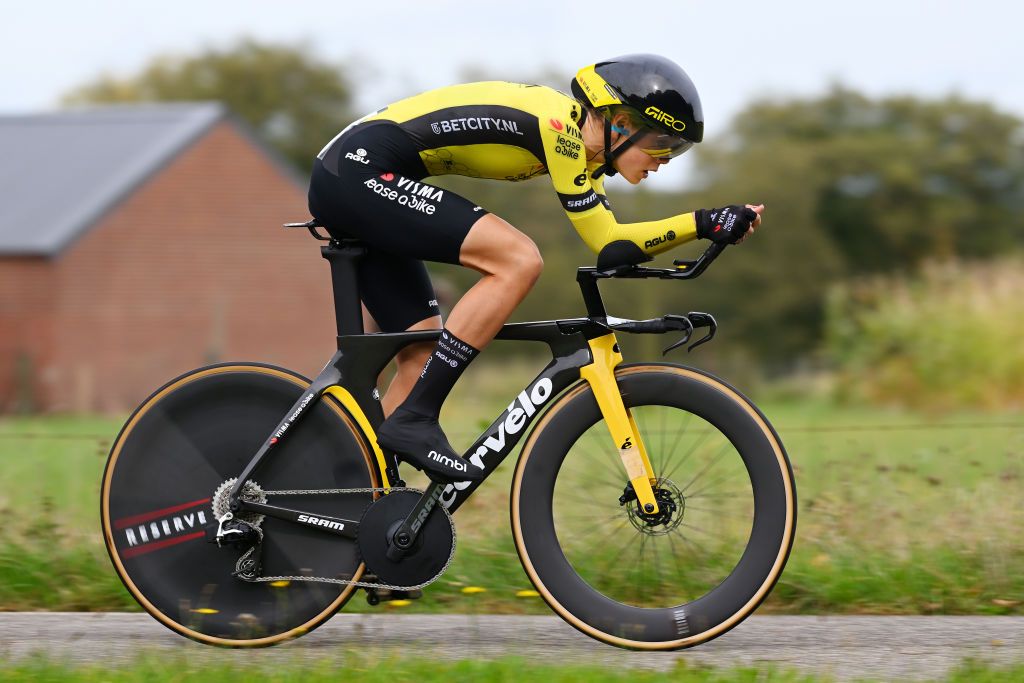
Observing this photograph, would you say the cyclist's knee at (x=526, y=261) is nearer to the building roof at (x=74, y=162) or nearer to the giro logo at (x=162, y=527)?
the giro logo at (x=162, y=527)

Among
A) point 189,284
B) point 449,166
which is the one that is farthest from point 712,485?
point 189,284

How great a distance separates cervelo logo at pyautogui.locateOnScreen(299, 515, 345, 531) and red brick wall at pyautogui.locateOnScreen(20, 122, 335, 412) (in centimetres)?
2725

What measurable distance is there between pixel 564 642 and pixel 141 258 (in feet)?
99.6

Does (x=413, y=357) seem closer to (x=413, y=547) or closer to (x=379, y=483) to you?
(x=379, y=483)

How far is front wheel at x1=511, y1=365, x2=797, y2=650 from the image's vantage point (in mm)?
4426

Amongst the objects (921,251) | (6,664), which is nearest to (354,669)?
(6,664)

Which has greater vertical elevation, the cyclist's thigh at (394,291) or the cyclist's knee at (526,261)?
the cyclist's knee at (526,261)

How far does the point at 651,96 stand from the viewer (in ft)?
14.2

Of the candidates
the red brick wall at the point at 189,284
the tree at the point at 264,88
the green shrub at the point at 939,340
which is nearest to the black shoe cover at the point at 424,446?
the green shrub at the point at 939,340

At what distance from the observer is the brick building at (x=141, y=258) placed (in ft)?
104

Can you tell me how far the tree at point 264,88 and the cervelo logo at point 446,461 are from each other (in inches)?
2181

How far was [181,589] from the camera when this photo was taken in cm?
462

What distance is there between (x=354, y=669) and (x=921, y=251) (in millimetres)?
53716

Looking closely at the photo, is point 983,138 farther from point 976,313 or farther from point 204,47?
point 976,313
